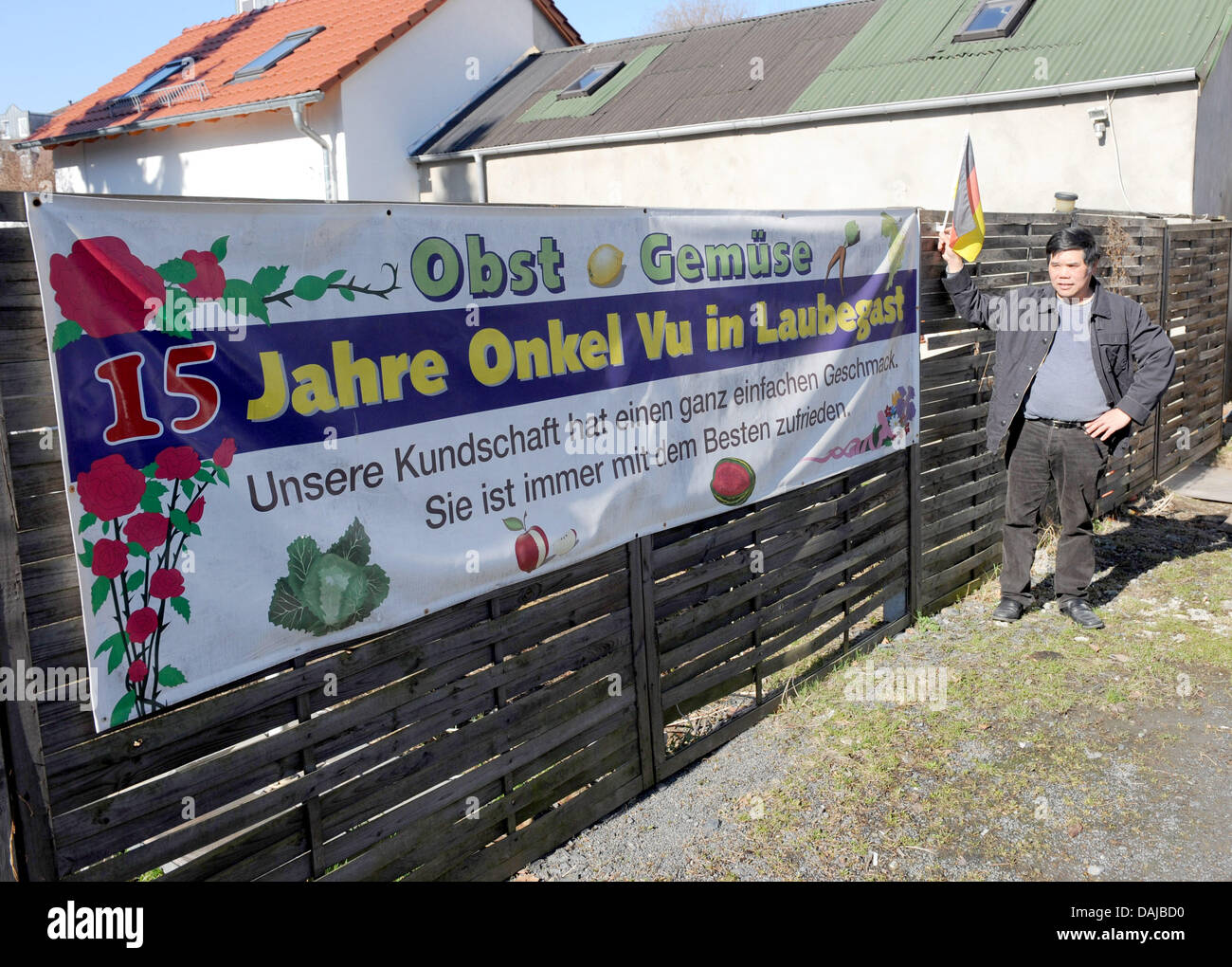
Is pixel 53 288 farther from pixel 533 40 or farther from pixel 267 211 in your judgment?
pixel 533 40

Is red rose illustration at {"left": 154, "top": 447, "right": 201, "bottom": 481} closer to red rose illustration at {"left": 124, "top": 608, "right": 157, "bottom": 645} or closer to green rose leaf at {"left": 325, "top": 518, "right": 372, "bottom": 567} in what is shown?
red rose illustration at {"left": 124, "top": 608, "right": 157, "bottom": 645}

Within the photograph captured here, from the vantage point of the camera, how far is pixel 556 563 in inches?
142

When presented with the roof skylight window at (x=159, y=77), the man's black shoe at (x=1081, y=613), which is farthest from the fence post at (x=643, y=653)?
the roof skylight window at (x=159, y=77)

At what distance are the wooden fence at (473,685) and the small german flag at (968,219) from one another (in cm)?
19

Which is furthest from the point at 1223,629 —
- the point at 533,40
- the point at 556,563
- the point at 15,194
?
the point at 533,40

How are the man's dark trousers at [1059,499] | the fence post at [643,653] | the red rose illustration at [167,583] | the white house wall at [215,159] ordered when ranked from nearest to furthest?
the red rose illustration at [167,583] → the fence post at [643,653] → the man's dark trousers at [1059,499] → the white house wall at [215,159]

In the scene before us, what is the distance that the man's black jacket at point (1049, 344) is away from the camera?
18.0 feet

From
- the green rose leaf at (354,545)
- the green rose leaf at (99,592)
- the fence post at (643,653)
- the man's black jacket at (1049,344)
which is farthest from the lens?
the man's black jacket at (1049,344)

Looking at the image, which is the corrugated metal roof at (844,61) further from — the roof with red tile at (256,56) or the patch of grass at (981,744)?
the patch of grass at (981,744)

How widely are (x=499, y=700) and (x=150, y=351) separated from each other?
1.63m

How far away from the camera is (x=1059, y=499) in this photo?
5.98m

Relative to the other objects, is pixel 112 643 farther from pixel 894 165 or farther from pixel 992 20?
pixel 992 20

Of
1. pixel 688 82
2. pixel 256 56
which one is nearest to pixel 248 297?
pixel 688 82

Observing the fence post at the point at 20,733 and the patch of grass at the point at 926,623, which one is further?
the patch of grass at the point at 926,623
